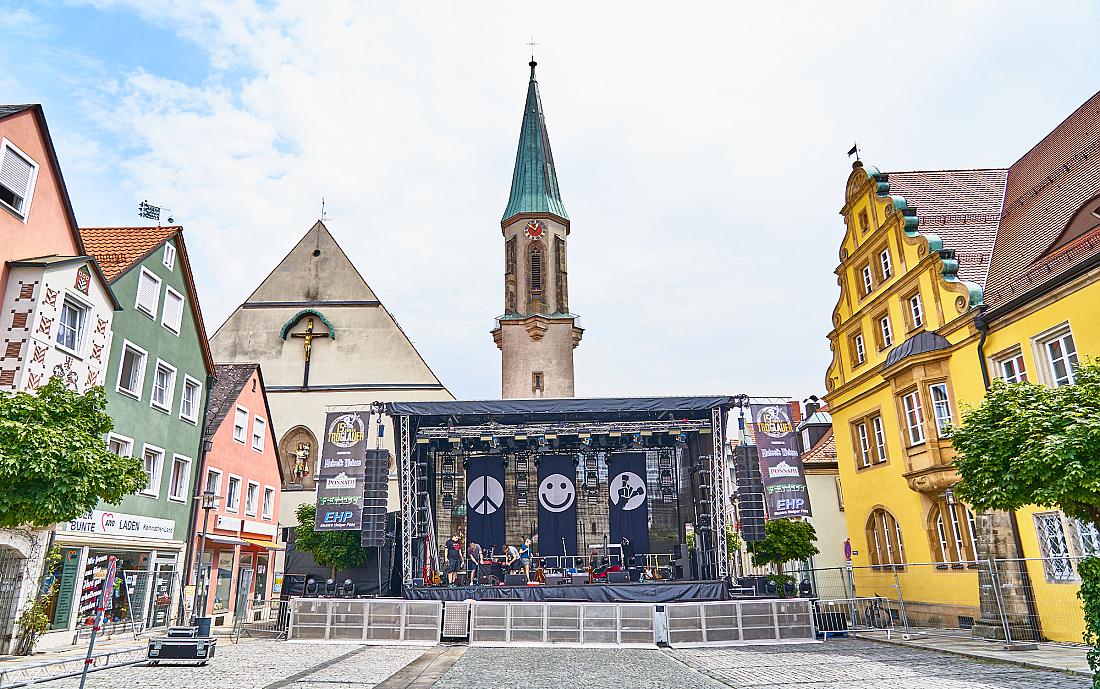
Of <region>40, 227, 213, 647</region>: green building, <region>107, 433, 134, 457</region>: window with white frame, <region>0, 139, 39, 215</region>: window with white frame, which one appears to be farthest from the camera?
<region>107, 433, 134, 457</region>: window with white frame

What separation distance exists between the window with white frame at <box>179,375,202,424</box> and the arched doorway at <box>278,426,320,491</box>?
39.6 feet

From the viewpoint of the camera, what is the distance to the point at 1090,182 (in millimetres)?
15781

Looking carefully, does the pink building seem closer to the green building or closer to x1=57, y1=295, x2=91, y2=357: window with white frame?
the green building

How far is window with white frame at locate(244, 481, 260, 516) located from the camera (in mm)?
23828

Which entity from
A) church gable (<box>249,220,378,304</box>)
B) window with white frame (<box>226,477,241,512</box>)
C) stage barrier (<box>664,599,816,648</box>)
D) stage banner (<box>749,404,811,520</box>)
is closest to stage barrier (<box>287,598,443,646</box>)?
stage barrier (<box>664,599,816,648</box>)

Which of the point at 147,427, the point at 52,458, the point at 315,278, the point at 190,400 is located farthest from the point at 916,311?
the point at 315,278

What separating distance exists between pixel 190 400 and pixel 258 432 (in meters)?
5.08

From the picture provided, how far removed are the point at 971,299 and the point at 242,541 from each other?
21575mm

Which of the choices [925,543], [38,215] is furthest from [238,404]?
[925,543]

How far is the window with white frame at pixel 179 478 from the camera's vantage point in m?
19.0

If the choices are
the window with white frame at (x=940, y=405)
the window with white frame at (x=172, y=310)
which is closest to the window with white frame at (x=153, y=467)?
the window with white frame at (x=172, y=310)

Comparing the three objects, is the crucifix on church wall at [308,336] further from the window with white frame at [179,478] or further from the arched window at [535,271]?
the window with white frame at [179,478]

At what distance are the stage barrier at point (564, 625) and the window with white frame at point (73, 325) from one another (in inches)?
387

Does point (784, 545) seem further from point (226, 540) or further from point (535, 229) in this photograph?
point (535, 229)
